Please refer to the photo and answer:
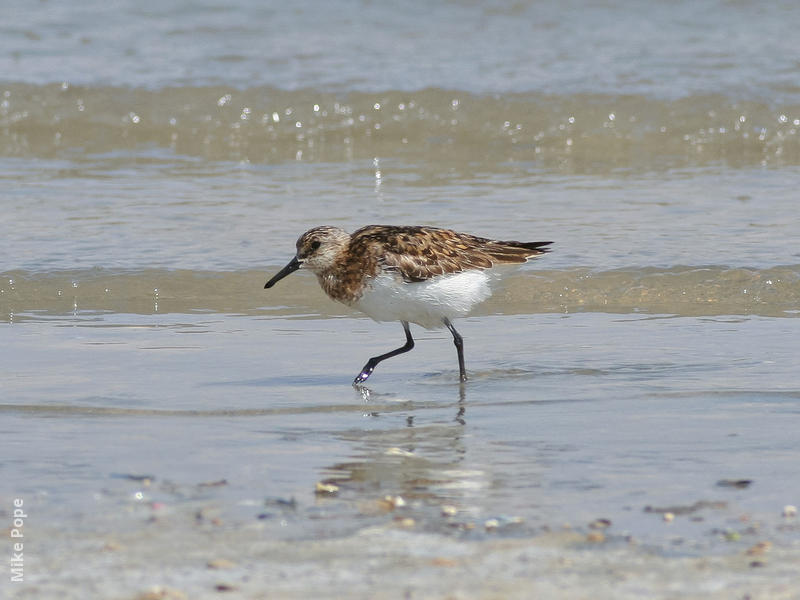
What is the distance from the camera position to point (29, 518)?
454 cm

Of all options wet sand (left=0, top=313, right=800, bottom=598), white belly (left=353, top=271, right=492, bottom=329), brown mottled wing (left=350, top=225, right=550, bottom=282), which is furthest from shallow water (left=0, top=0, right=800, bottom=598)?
brown mottled wing (left=350, top=225, right=550, bottom=282)

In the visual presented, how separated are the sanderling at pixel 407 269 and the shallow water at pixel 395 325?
36 centimetres

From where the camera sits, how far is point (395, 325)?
857 centimetres

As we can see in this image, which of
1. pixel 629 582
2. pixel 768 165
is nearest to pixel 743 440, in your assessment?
pixel 629 582

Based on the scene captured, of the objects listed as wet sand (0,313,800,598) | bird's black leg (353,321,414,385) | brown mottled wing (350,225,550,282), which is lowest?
wet sand (0,313,800,598)

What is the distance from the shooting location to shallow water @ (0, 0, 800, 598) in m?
4.30

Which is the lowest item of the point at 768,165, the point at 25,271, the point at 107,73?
the point at 25,271

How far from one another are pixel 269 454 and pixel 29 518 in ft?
3.75

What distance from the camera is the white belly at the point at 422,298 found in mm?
7078

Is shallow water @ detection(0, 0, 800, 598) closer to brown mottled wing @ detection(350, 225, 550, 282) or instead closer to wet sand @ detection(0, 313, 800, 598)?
wet sand @ detection(0, 313, 800, 598)

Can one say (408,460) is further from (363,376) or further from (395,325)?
(395,325)

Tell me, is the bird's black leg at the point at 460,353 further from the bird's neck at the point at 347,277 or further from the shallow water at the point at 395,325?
the bird's neck at the point at 347,277

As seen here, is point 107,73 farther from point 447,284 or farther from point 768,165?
point 447,284

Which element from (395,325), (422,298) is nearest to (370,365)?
(422,298)
